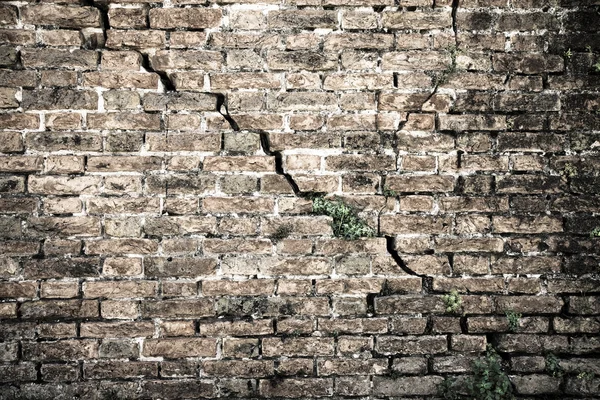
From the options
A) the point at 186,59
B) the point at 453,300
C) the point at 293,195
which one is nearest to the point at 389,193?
the point at 293,195

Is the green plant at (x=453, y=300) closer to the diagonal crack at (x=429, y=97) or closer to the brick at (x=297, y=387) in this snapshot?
the diagonal crack at (x=429, y=97)

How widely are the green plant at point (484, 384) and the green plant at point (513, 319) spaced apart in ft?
0.43

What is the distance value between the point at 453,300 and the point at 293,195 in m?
0.86

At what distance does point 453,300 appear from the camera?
6.25ft

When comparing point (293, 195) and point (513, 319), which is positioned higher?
point (293, 195)

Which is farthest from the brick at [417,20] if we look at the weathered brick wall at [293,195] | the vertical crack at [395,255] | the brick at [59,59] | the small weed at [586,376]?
the small weed at [586,376]

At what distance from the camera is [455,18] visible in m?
1.89

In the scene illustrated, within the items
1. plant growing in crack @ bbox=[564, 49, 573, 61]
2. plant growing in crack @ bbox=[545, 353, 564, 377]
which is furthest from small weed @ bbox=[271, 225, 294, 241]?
plant growing in crack @ bbox=[564, 49, 573, 61]

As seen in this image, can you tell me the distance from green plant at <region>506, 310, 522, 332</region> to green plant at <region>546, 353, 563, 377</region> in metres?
0.20

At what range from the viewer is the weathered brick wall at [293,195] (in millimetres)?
1844

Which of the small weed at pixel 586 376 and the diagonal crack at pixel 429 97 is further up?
the diagonal crack at pixel 429 97

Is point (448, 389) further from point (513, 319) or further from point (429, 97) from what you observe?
point (429, 97)

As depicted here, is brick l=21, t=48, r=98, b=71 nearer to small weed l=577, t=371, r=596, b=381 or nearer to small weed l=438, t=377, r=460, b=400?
small weed l=438, t=377, r=460, b=400

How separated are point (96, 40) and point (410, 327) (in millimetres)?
1889
